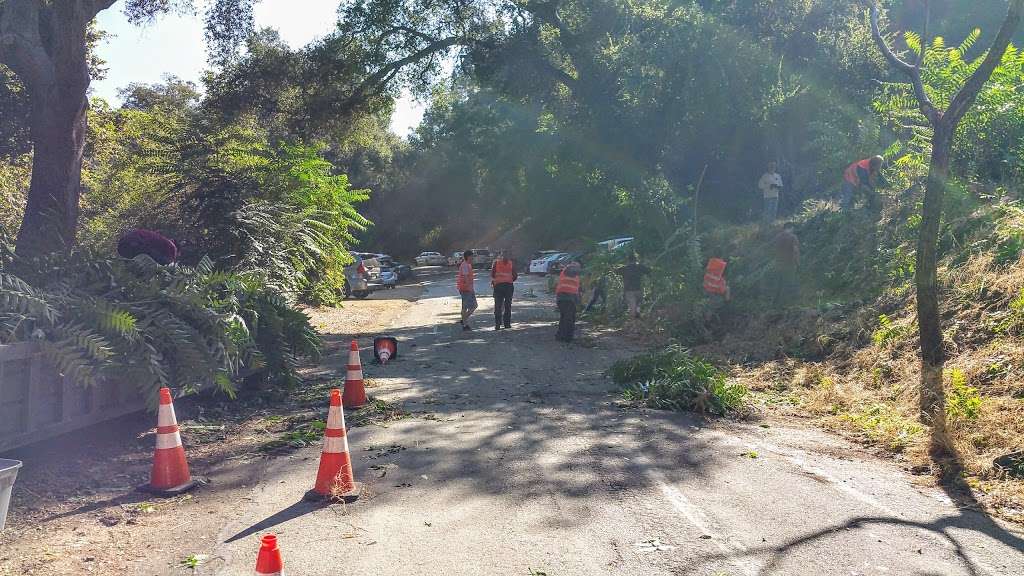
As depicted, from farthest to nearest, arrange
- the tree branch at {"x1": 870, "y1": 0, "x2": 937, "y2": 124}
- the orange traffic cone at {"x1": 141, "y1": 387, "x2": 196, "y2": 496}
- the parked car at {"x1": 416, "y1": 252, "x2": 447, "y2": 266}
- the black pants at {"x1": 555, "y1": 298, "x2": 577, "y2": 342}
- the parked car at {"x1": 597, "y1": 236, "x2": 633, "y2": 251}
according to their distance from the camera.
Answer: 1. the parked car at {"x1": 416, "y1": 252, "x2": 447, "y2": 266}
2. the parked car at {"x1": 597, "y1": 236, "x2": 633, "y2": 251}
3. the black pants at {"x1": 555, "y1": 298, "x2": 577, "y2": 342}
4. the tree branch at {"x1": 870, "y1": 0, "x2": 937, "y2": 124}
5. the orange traffic cone at {"x1": 141, "y1": 387, "x2": 196, "y2": 496}

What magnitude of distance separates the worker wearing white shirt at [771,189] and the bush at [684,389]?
1055 centimetres

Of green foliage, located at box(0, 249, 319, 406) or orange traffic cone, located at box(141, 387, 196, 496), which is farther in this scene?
green foliage, located at box(0, 249, 319, 406)

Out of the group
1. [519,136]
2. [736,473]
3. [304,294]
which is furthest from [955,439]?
[519,136]

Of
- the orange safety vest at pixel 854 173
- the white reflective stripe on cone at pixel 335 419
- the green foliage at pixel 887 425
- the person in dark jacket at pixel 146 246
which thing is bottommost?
the green foliage at pixel 887 425

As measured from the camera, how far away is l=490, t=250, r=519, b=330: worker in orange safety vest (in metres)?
17.4

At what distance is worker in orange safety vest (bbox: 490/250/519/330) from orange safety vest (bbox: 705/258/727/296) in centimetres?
396

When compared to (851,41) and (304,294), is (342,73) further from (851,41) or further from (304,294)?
(851,41)

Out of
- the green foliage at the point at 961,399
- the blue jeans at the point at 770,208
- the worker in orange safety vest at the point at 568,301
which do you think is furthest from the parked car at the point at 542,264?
the green foliage at the point at 961,399

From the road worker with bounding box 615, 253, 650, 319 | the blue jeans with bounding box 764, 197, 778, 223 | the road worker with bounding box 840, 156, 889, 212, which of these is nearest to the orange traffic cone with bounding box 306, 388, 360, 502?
the road worker with bounding box 615, 253, 650, 319

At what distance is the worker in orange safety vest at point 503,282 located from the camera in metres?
17.4

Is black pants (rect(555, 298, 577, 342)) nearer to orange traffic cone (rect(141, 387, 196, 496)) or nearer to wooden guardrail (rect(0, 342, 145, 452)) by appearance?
wooden guardrail (rect(0, 342, 145, 452))

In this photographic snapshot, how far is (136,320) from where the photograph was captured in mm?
7516

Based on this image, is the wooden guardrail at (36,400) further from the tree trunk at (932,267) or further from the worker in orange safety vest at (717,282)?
the worker in orange safety vest at (717,282)

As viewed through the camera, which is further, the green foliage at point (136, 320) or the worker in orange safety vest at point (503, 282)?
the worker in orange safety vest at point (503, 282)
